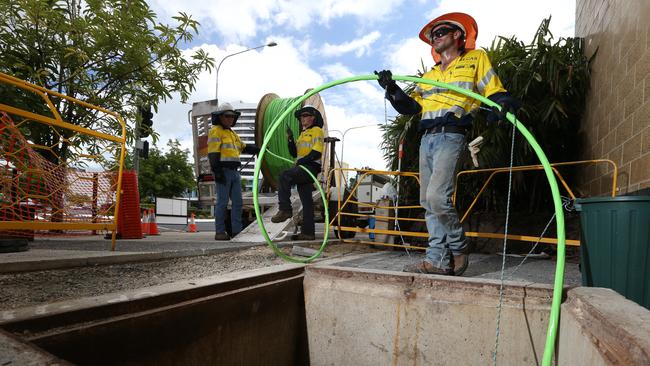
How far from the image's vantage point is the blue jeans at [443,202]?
2879 mm

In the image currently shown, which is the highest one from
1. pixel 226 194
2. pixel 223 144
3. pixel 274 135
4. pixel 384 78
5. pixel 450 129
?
pixel 274 135

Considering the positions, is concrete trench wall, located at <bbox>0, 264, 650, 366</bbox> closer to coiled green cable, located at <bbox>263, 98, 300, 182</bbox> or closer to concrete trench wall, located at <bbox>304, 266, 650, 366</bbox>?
concrete trench wall, located at <bbox>304, 266, 650, 366</bbox>

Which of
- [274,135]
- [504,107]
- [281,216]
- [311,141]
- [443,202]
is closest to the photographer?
[504,107]

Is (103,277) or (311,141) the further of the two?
(311,141)

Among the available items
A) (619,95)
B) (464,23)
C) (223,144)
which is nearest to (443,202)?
(464,23)

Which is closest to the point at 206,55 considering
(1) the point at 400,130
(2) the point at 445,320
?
(1) the point at 400,130

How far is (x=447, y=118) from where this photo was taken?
2904mm

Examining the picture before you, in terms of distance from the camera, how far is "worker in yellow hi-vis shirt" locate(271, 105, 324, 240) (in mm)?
5207

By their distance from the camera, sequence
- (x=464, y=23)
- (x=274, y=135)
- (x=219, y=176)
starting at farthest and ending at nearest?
1. (x=274, y=135)
2. (x=219, y=176)
3. (x=464, y=23)

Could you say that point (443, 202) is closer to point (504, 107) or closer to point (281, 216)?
point (504, 107)

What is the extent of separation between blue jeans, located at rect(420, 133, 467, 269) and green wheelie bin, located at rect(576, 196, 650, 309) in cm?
88

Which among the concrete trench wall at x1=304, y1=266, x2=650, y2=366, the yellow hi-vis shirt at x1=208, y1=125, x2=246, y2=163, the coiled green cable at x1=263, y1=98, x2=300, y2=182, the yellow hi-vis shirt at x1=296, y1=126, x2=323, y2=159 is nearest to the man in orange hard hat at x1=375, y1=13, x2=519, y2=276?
the concrete trench wall at x1=304, y1=266, x2=650, y2=366

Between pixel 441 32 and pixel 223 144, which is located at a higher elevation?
pixel 441 32

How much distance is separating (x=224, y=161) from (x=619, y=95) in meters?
4.68
